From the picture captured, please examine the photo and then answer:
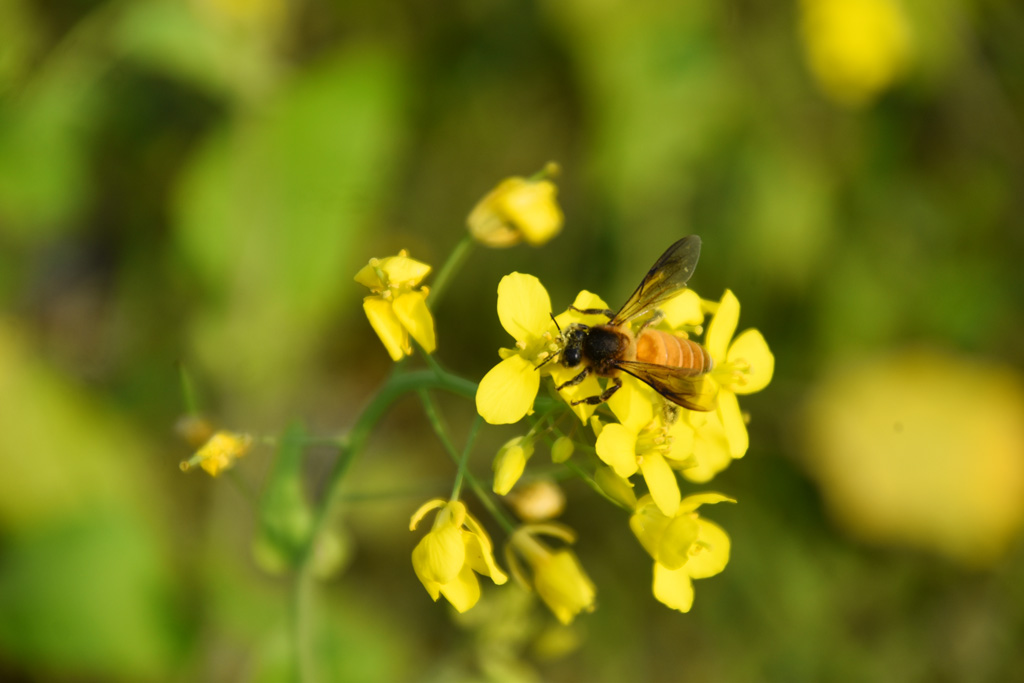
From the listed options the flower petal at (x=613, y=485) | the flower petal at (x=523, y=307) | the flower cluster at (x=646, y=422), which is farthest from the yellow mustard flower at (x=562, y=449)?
the flower petal at (x=523, y=307)

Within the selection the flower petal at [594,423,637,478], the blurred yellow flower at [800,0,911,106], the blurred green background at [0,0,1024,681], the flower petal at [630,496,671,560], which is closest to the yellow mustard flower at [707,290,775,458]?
the flower petal at [630,496,671,560]

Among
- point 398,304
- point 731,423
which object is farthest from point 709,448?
point 398,304

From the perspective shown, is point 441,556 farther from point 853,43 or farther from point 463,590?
point 853,43

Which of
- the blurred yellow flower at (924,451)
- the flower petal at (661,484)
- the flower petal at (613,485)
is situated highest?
the flower petal at (661,484)

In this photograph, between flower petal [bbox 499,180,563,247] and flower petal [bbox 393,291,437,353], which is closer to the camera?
flower petal [bbox 393,291,437,353]

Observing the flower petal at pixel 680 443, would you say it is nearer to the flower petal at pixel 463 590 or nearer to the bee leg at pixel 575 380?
the bee leg at pixel 575 380

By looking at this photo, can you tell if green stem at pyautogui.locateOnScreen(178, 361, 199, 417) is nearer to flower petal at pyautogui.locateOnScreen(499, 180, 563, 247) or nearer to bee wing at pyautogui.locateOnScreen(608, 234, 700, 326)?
flower petal at pyautogui.locateOnScreen(499, 180, 563, 247)
